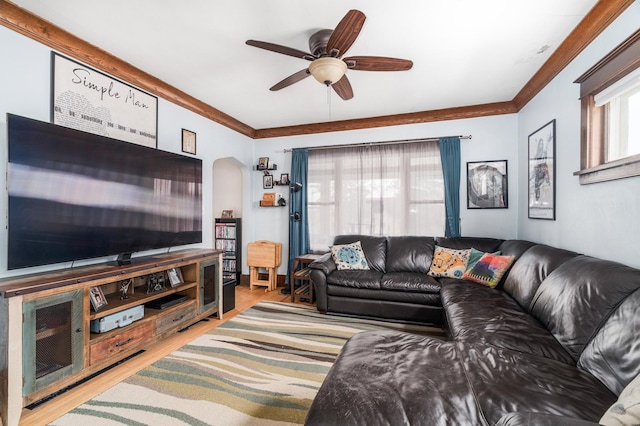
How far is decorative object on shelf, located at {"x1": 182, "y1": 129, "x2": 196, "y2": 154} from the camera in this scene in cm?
347

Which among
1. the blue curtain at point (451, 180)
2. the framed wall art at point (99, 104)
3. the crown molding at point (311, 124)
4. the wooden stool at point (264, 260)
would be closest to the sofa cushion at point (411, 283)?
the blue curtain at point (451, 180)

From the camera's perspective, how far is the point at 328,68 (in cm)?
215

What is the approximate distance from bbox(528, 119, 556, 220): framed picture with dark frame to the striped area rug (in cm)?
170

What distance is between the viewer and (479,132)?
12.7ft

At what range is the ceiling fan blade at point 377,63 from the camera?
2139mm

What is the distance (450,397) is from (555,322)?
3.61 feet

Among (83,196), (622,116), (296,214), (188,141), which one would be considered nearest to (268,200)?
(296,214)

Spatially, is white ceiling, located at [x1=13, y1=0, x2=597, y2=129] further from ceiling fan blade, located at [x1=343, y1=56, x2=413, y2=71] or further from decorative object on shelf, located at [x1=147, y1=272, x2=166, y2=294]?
decorative object on shelf, located at [x1=147, y1=272, x2=166, y2=294]

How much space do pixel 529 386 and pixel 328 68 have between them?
86.4 inches

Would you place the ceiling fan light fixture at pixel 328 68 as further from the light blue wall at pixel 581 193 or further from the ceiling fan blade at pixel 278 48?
the light blue wall at pixel 581 193

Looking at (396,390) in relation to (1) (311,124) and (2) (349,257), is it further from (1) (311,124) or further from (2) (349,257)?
(1) (311,124)

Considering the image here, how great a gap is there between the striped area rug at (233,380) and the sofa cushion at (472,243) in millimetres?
1122

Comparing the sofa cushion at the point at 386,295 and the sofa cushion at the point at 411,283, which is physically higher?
the sofa cushion at the point at 411,283

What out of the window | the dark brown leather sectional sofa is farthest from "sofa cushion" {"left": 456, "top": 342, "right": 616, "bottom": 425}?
the window
